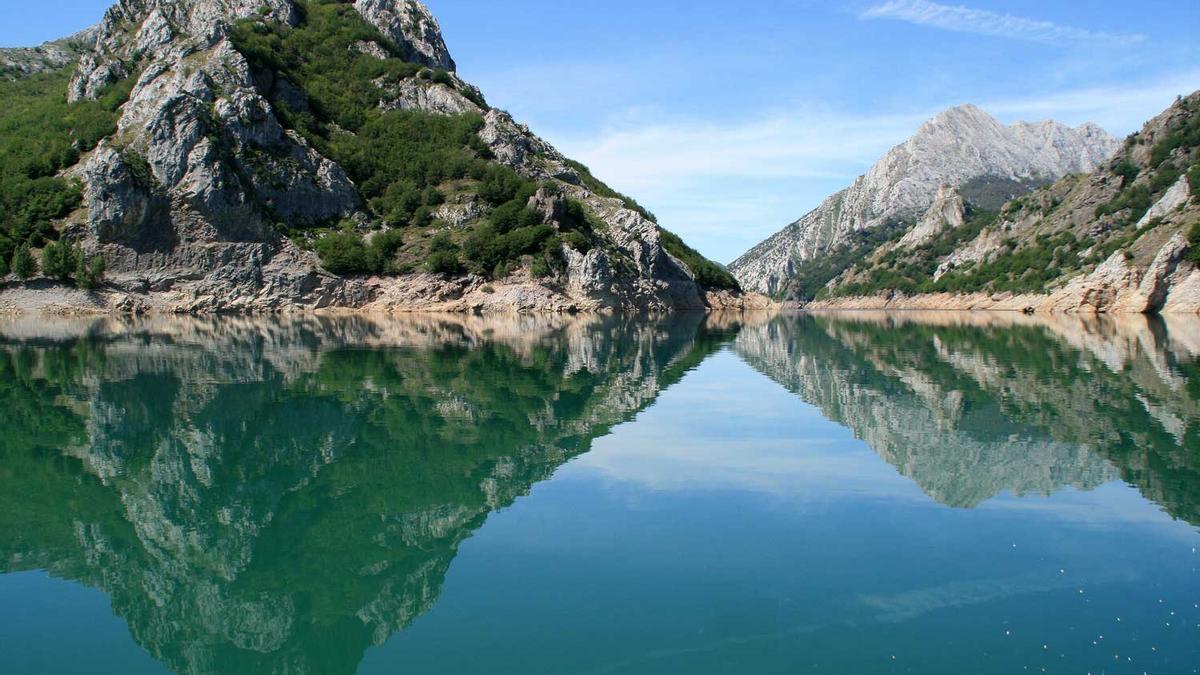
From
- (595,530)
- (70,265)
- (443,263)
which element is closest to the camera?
(595,530)

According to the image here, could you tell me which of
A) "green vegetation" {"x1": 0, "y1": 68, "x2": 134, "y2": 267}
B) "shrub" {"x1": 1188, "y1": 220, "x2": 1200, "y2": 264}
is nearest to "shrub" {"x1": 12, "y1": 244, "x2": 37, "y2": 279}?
"green vegetation" {"x1": 0, "y1": 68, "x2": 134, "y2": 267}

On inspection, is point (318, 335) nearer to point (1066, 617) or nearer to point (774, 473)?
point (774, 473)

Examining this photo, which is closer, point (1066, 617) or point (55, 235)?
point (1066, 617)

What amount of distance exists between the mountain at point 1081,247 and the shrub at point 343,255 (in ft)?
243

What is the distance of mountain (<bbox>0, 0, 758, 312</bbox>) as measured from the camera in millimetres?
72000

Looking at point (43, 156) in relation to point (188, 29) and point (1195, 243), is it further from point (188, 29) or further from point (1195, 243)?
point (1195, 243)

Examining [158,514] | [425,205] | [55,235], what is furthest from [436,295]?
[158,514]

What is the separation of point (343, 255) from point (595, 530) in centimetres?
7487

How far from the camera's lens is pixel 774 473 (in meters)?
13.0

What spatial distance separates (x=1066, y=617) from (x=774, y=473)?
234 inches

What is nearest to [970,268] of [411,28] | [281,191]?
[411,28]

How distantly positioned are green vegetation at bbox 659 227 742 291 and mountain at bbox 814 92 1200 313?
38.9 metres

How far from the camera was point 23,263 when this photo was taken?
66688 mm

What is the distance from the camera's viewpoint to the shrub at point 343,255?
261 feet
